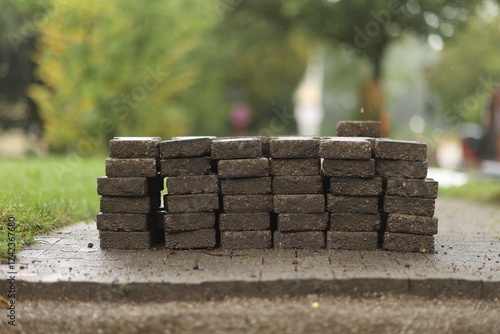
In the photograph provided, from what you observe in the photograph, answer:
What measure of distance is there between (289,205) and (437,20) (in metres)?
16.5

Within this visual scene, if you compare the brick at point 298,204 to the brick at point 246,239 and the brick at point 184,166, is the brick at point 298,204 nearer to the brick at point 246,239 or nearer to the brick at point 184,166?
the brick at point 246,239

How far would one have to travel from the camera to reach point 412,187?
641 cm

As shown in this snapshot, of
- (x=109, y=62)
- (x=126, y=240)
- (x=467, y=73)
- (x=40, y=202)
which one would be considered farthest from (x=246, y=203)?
(x=467, y=73)

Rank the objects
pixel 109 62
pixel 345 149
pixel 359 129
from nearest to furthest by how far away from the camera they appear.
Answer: pixel 345 149 < pixel 359 129 < pixel 109 62

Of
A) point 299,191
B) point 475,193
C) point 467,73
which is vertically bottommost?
point 475,193

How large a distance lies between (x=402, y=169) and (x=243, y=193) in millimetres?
1559

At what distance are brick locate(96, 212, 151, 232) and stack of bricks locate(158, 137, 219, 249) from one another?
0.73 feet

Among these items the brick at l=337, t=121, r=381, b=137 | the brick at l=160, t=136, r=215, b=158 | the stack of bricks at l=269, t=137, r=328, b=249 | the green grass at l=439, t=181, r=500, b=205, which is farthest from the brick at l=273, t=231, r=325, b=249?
the green grass at l=439, t=181, r=500, b=205

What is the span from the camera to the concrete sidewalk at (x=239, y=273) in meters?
5.38

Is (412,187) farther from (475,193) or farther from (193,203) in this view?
(475,193)

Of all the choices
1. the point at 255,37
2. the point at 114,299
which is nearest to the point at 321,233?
the point at 114,299

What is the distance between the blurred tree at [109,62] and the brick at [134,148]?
593 inches

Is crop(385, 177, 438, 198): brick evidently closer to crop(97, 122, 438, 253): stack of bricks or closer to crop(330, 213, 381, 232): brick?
crop(97, 122, 438, 253): stack of bricks

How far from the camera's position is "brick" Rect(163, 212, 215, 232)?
21.1ft
